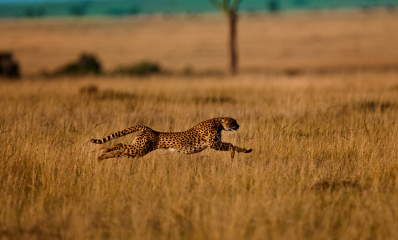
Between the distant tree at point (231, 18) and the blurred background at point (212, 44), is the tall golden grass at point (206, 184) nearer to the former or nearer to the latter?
the distant tree at point (231, 18)

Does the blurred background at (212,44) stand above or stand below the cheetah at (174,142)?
below

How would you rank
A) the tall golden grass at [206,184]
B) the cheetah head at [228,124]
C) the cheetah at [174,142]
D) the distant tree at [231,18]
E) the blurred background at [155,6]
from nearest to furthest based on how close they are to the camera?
the tall golden grass at [206,184] → the cheetah at [174,142] → the cheetah head at [228,124] → the distant tree at [231,18] → the blurred background at [155,6]

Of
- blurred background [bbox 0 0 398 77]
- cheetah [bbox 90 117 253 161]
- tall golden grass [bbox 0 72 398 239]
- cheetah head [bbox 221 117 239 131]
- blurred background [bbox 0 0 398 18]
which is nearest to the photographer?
tall golden grass [bbox 0 72 398 239]

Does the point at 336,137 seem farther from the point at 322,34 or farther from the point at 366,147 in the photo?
the point at 322,34

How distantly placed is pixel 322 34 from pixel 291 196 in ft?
193

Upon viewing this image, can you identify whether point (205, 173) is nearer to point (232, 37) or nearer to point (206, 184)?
point (206, 184)

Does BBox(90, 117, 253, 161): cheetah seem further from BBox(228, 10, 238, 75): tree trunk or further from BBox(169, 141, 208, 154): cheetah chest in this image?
BBox(228, 10, 238, 75): tree trunk

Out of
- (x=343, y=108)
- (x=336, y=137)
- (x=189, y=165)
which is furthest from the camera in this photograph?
(x=343, y=108)

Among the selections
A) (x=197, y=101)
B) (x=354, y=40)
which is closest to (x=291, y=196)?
(x=197, y=101)

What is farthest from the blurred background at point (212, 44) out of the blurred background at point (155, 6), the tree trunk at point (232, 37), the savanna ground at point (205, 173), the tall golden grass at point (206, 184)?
the blurred background at point (155, 6)

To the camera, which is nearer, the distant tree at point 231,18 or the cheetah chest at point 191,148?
the cheetah chest at point 191,148

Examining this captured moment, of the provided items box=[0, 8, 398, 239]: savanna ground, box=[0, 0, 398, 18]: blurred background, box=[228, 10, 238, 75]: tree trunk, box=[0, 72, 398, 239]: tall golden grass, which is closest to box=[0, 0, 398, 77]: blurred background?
box=[228, 10, 238, 75]: tree trunk

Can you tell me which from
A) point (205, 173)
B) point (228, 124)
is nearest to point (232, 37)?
point (228, 124)

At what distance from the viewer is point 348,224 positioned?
488 cm
